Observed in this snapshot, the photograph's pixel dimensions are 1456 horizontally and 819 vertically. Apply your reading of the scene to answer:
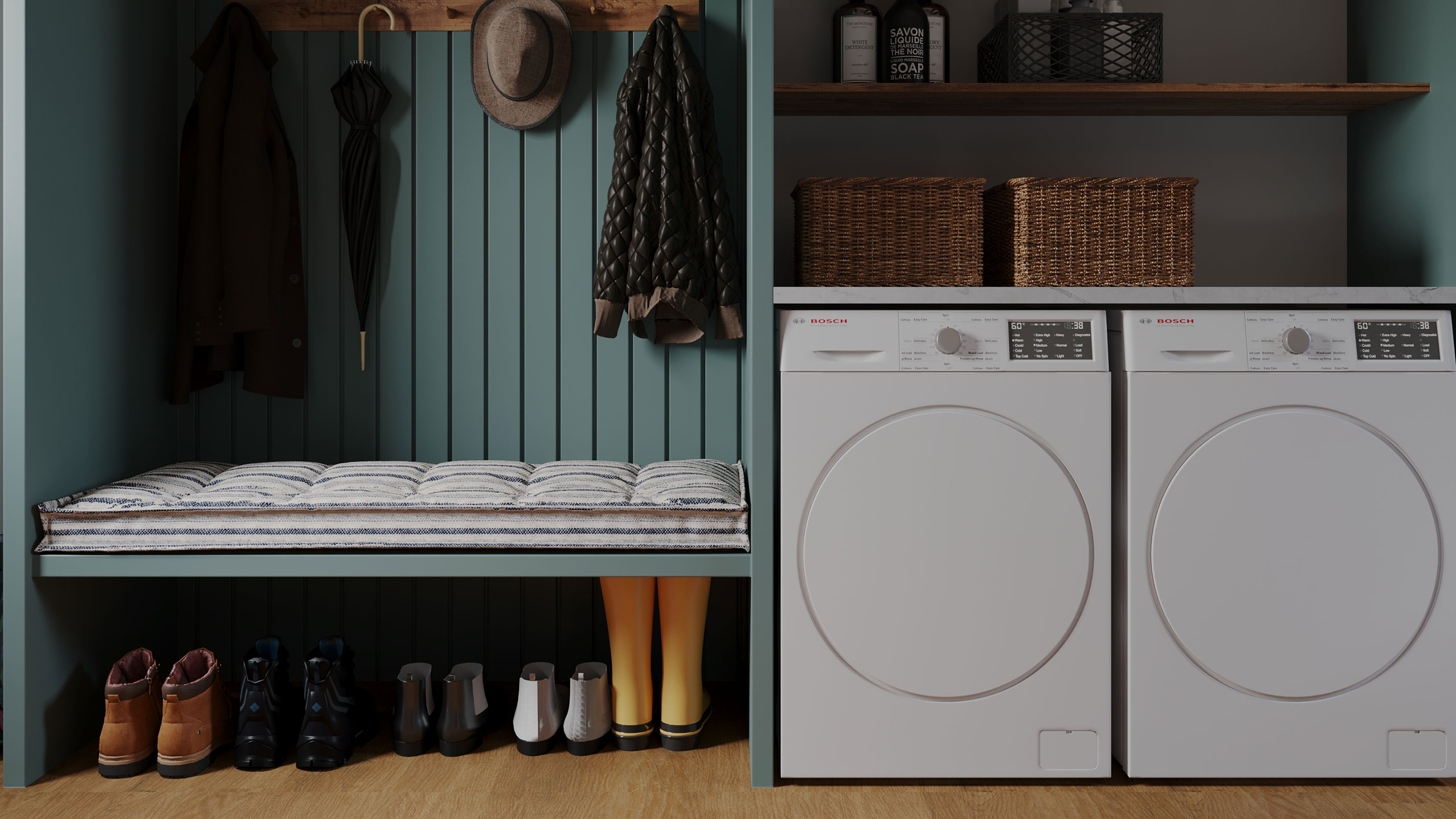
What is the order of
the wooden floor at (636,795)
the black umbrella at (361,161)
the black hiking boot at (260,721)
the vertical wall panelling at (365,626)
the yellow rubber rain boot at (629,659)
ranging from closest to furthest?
the wooden floor at (636,795)
the black hiking boot at (260,721)
the yellow rubber rain boot at (629,659)
the black umbrella at (361,161)
the vertical wall panelling at (365,626)

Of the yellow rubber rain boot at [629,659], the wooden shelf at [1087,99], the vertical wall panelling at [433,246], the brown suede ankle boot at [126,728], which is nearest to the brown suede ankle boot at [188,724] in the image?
the brown suede ankle boot at [126,728]

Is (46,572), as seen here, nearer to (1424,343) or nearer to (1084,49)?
(1084,49)

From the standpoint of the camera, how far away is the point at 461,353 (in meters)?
2.05

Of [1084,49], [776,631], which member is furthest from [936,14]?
[776,631]

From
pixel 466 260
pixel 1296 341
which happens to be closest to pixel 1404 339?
pixel 1296 341

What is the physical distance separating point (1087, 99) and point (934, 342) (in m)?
0.83

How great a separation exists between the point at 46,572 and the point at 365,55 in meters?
1.26

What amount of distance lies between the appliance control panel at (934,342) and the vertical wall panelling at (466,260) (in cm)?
87

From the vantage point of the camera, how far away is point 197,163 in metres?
1.94

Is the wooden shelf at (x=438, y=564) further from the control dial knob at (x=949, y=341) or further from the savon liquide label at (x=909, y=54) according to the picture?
the savon liquide label at (x=909, y=54)

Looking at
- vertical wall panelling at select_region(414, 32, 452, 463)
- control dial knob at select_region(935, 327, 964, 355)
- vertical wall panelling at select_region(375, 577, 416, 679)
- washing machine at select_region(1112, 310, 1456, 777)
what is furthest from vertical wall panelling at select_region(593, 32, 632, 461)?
washing machine at select_region(1112, 310, 1456, 777)

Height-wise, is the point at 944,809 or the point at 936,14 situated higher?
the point at 936,14

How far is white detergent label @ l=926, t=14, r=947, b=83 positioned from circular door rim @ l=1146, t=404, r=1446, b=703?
951 mm

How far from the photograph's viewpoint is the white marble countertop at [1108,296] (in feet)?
4.96
